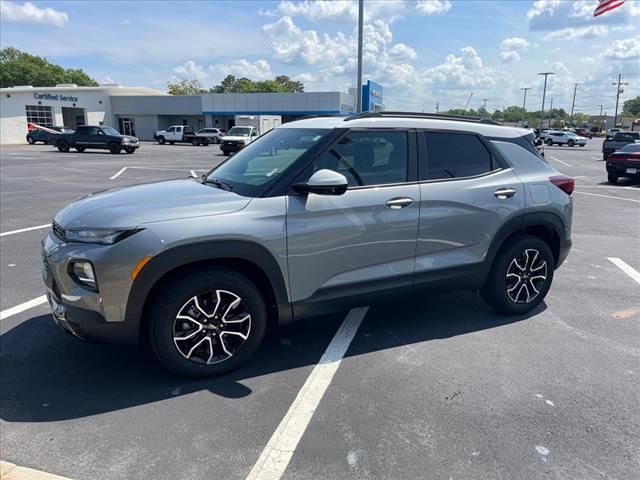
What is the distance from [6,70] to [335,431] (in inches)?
4271

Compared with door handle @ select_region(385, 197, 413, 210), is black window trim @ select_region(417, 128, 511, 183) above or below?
above

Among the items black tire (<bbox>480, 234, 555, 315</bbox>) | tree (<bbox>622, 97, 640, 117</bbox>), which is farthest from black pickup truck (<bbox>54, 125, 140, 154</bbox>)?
tree (<bbox>622, 97, 640, 117</bbox>)

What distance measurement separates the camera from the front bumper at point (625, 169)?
16.4 meters

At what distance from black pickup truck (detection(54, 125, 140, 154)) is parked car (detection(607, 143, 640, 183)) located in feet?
91.0

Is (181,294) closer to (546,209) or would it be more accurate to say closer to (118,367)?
(118,367)

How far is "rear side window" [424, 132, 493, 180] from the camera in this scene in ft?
13.6

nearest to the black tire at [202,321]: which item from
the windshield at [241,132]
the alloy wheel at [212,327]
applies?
the alloy wheel at [212,327]

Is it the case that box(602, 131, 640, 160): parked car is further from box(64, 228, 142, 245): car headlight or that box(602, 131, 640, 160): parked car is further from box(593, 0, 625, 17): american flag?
box(64, 228, 142, 245): car headlight

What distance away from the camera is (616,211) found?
36.3ft

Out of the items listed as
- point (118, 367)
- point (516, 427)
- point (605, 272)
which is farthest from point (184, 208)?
point (605, 272)

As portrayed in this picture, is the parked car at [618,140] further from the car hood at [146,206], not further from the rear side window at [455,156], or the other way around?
the car hood at [146,206]

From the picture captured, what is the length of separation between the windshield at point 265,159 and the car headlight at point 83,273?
114 centimetres

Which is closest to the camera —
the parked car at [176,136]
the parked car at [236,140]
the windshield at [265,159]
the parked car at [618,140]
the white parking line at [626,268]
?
the windshield at [265,159]


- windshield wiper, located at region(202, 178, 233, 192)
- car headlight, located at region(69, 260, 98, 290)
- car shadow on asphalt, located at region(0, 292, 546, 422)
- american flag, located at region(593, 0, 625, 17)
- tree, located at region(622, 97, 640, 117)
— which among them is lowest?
car shadow on asphalt, located at region(0, 292, 546, 422)
